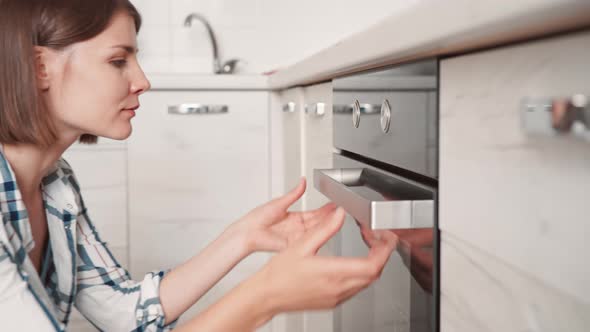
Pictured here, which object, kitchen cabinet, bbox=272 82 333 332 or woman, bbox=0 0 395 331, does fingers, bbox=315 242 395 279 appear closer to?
woman, bbox=0 0 395 331

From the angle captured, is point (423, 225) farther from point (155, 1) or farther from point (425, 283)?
point (155, 1)

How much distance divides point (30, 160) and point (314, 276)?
613 mm

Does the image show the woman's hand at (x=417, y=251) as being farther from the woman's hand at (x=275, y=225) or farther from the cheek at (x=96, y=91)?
the cheek at (x=96, y=91)

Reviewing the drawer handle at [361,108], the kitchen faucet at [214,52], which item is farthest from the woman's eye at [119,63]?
the kitchen faucet at [214,52]

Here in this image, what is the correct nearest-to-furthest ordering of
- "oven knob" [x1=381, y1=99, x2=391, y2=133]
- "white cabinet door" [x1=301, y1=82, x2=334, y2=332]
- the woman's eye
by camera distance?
1. "oven knob" [x1=381, y1=99, x2=391, y2=133]
2. the woman's eye
3. "white cabinet door" [x1=301, y1=82, x2=334, y2=332]

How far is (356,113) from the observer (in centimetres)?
96

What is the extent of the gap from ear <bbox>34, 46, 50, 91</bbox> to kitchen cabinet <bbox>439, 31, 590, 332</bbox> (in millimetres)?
642

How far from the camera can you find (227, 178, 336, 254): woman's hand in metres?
1.03

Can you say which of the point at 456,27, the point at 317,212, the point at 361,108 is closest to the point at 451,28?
the point at 456,27

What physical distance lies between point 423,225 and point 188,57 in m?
2.09

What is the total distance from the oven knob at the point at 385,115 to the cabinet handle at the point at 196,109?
1.22m

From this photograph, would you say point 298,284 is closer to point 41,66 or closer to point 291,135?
point 41,66

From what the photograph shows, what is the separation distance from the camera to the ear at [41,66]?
3.20 ft

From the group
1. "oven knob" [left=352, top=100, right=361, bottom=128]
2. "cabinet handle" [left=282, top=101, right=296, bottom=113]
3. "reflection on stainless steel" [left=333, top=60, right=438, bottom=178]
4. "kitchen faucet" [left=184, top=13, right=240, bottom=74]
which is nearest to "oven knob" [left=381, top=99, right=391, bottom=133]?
"reflection on stainless steel" [left=333, top=60, right=438, bottom=178]
